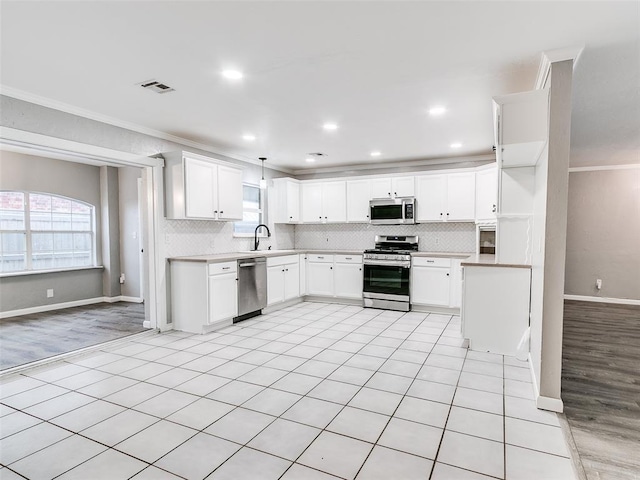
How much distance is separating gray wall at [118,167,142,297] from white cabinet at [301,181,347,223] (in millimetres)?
2973

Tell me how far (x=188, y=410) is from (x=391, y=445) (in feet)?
4.52

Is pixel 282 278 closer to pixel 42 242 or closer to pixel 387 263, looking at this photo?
pixel 387 263

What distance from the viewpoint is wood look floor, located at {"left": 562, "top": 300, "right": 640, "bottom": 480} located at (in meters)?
1.94

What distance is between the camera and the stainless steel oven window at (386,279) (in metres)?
5.38

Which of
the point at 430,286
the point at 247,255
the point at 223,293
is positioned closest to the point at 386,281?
the point at 430,286

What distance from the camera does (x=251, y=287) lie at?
4930 millimetres

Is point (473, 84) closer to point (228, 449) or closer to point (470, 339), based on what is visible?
point (470, 339)

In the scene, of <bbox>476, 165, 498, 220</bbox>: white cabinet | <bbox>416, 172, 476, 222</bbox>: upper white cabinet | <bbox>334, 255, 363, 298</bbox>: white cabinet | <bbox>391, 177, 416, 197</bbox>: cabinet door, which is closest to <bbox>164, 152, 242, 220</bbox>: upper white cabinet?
<bbox>334, 255, 363, 298</bbox>: white cabinet

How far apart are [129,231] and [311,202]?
3.32 m

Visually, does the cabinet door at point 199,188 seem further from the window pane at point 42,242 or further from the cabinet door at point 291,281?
the window pane at point 42,242

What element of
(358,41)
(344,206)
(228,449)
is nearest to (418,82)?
(358,41)

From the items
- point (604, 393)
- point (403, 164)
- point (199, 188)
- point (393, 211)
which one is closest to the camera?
point (604, 393)

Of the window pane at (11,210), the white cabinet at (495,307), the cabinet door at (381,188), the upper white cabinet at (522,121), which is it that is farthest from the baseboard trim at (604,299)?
the window pane at (11,210)

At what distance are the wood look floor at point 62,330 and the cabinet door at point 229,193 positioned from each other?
1.88 meters
